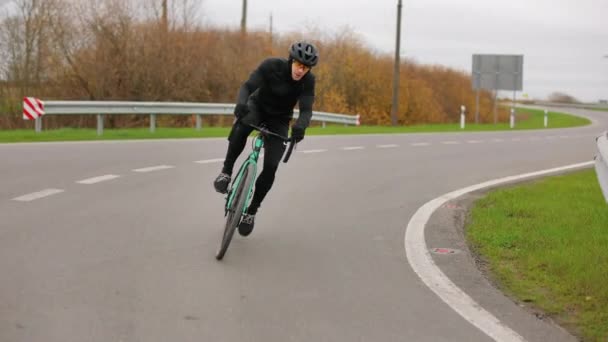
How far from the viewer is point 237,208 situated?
23.2 feet

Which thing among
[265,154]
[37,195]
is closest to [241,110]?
[265,154]

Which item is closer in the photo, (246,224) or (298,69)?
(298,69)

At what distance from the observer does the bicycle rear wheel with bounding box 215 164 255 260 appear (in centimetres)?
688

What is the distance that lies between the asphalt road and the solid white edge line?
61 mm

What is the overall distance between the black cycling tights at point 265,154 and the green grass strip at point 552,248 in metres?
1.84

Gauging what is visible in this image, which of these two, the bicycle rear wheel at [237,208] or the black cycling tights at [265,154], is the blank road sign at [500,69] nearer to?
the black cycling tights at [265,154]

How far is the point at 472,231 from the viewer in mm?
8484

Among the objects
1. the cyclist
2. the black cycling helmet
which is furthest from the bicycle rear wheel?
the black cycling helmet

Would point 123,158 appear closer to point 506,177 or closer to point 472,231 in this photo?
point 506,177

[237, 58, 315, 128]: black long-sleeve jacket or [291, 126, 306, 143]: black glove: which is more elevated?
[237, 58, 315, 128]: black long-sleeve jacket

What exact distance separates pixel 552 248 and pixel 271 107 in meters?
2.59

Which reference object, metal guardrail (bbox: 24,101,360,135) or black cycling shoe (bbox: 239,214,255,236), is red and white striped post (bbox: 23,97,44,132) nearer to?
metal guardrail (bbox: 24,101,360,135)

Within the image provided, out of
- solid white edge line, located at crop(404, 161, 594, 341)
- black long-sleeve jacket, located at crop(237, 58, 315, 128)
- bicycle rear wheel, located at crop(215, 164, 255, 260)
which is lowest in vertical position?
solid white edge line, located at crop(404, 161, 594, 341)

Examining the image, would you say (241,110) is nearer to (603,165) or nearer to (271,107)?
(271,107)
